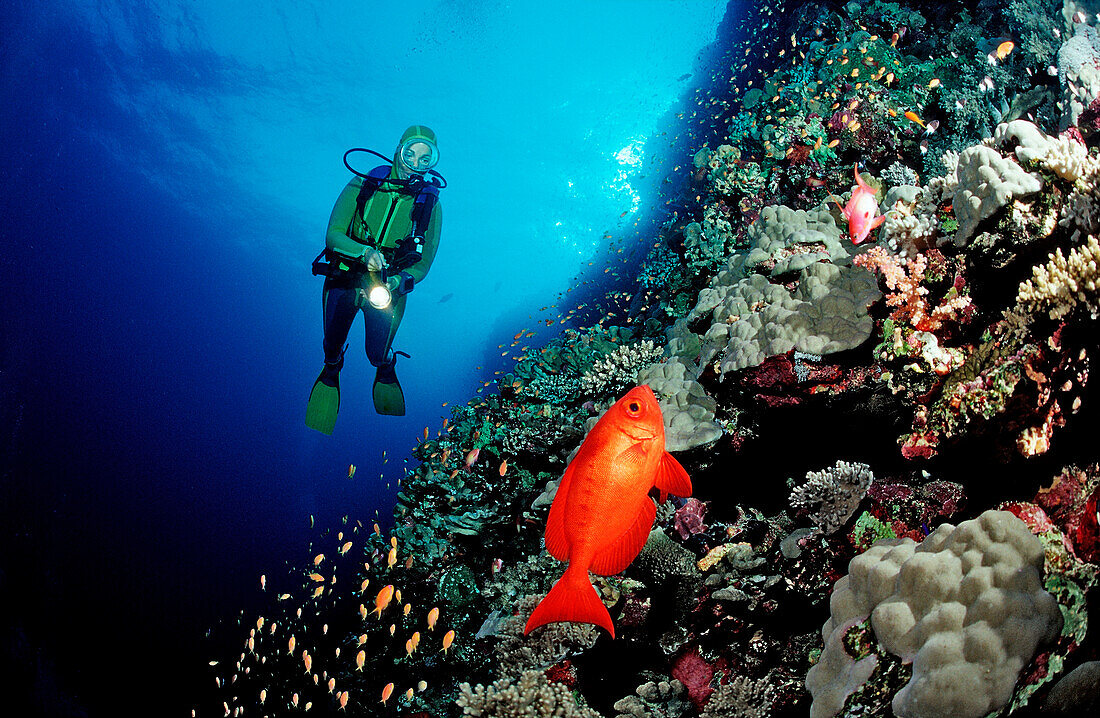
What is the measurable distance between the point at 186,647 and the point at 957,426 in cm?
4102

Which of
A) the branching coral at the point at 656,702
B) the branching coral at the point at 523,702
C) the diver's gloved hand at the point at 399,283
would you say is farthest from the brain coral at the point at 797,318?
the diver's gloved hand at the point at 399,283

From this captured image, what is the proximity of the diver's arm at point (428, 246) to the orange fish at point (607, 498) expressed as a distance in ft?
25.3

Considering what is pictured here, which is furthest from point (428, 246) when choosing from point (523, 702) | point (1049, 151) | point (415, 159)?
point (1049, 151)

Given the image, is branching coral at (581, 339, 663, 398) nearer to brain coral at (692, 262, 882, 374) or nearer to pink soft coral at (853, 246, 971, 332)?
brain coral at (692, 262, 882, 374)

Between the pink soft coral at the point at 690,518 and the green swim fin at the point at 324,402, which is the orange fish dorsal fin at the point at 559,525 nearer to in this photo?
the pink soft coral at the point at 690,518

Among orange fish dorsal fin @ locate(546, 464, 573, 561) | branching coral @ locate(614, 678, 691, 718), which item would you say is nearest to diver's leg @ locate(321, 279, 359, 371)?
branching coral @ locate(614, 678, 691, 718)

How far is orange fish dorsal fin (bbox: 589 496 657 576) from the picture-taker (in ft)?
6.98

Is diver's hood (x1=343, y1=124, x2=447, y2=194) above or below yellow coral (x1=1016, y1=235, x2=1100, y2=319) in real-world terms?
above

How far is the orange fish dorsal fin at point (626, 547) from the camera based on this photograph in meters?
2.13

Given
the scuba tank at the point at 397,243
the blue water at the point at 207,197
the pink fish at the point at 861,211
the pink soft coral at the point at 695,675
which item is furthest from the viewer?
the blue water at the point at 207,197

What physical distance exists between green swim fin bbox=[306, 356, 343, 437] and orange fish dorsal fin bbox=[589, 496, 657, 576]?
809 cm

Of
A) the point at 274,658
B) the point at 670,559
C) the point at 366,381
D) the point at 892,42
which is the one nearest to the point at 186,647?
the point at 274,658

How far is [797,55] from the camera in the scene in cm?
1051

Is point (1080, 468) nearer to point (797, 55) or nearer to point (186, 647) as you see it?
point (797, 55)
